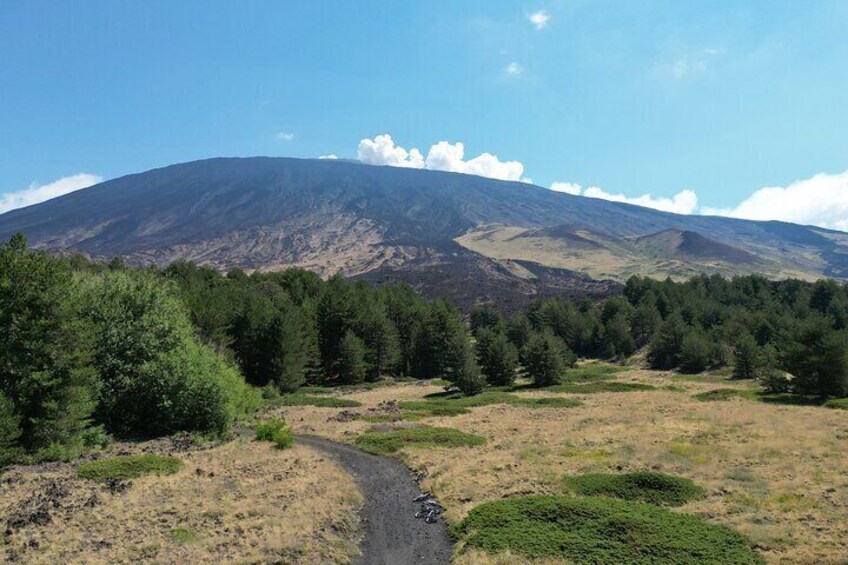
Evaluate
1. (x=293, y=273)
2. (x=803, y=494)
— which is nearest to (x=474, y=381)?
(x=803, y=494)

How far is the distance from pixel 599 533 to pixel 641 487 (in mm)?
6857

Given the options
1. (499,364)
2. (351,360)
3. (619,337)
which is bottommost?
(619,337)

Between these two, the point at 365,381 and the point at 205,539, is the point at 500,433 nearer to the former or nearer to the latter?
the point at 205,539

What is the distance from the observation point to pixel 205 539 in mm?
20422

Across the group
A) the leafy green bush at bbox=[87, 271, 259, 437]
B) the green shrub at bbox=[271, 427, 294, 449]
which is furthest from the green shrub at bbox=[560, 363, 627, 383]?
the leafy green bush at bbox=[87, 271, 259, 437]

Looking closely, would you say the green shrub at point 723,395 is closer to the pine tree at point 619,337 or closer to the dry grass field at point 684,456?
the dry grass field at point 684,456

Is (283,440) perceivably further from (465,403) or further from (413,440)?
(465,403)

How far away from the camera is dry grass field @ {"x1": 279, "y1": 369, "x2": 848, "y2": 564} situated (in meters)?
21.5

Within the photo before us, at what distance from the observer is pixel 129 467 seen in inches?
1095

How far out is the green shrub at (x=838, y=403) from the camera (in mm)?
49278

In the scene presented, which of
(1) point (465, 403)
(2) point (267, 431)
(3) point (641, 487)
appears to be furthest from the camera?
(1) point (465, 403)

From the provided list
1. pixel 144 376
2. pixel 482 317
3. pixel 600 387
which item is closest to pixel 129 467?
pixel 144 376

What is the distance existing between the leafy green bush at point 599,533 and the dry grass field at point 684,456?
3.17 feet

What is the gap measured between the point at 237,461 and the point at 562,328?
102m
